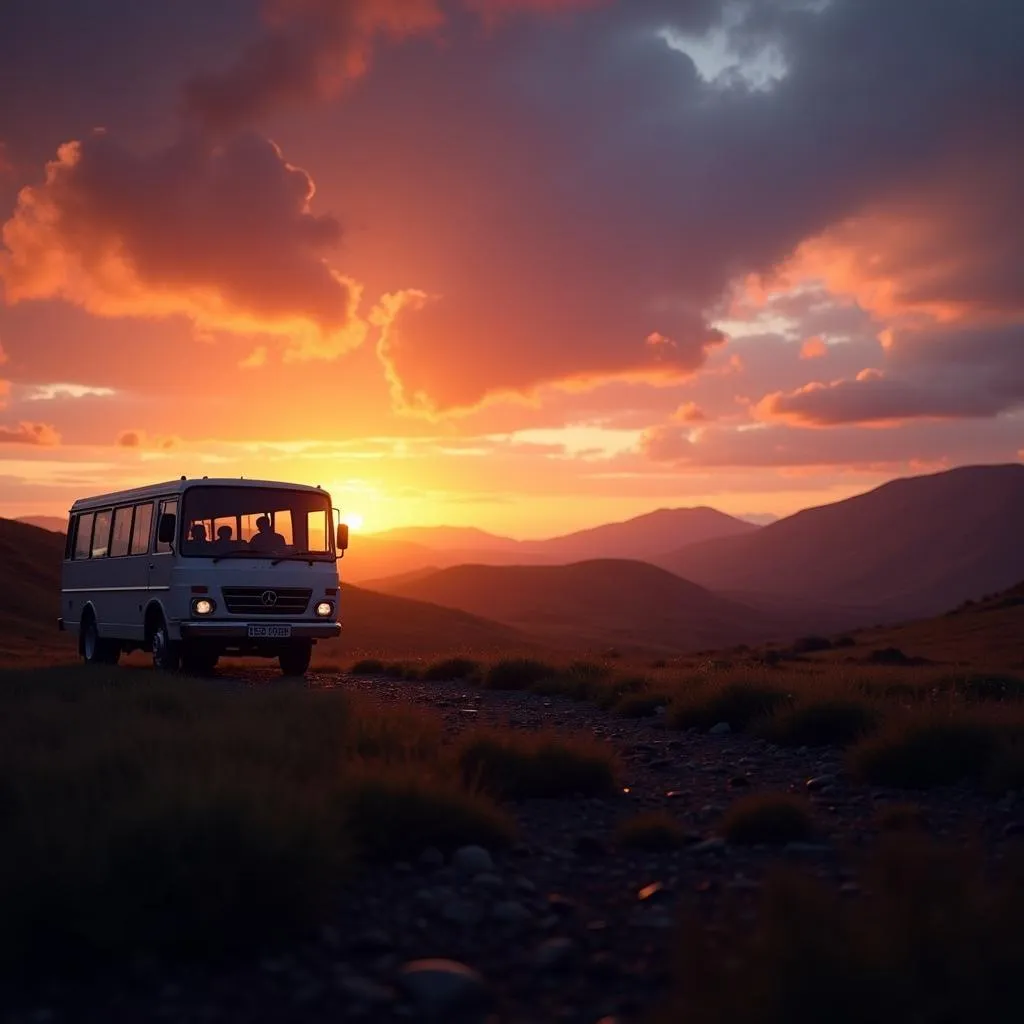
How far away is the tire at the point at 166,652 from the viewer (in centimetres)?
1756

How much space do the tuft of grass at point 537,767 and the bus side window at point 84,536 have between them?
1506 cm

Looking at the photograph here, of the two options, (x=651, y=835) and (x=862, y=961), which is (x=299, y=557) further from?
(x=862, y=961)

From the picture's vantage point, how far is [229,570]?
17266 millimetres

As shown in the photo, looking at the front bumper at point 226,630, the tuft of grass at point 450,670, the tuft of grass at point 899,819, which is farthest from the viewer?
the tuft of grass at point 450,670

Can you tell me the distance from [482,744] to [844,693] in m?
5.17

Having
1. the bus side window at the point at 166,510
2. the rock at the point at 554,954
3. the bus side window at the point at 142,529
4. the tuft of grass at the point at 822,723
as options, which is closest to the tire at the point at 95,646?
the bus side window at the point at 142,529

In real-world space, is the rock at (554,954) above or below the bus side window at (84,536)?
below

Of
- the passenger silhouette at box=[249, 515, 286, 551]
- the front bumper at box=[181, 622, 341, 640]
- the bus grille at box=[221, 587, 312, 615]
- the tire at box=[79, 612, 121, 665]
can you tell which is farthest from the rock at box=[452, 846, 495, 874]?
the tire at box=[79, 612, 121, 665]

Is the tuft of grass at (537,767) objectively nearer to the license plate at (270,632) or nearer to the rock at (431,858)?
the rock at (431,858)

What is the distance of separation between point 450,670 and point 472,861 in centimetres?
1361

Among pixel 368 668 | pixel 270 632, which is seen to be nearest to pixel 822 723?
pixel 270 632

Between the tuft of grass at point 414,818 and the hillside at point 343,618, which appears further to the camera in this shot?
the hillside at point 343,618

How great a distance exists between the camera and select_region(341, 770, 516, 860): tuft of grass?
646cm

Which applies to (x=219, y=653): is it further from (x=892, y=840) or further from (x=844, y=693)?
(x=892, y=840)
